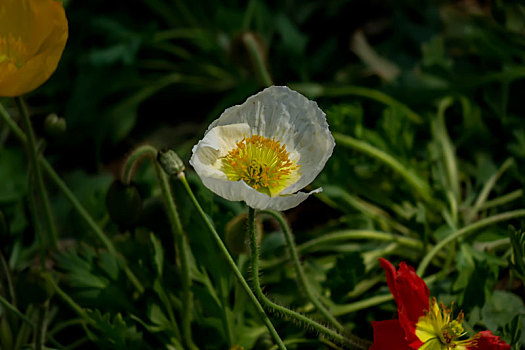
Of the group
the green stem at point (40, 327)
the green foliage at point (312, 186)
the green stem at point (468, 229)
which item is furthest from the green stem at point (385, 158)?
the green stem at point (40, 327)

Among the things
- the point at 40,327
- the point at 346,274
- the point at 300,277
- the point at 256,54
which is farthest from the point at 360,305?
the point at 256,54

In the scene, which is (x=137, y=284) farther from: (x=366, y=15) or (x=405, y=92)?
(x=366, y=15)

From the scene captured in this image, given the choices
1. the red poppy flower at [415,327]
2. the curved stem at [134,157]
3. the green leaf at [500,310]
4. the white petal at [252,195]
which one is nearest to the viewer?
the white petal at [252,195]

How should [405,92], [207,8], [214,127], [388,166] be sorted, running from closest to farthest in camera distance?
Answer: [214,127] → [388,166] → [405,92] → [207,8]

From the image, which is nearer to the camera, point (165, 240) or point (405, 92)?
point (165, 240)

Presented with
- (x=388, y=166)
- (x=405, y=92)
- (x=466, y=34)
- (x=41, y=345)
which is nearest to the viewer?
(x=41, y=345)

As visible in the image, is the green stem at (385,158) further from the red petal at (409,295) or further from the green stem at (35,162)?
the green stem at (35,162)

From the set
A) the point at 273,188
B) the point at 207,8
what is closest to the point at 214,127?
the point at 273,188
